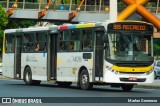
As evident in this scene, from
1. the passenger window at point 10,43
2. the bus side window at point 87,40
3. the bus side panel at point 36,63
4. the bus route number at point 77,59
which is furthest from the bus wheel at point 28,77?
the bus side window at point 87,40

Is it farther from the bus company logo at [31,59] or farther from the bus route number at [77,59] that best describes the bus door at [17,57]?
the bus route number at [77,59]

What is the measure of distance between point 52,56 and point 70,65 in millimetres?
1954

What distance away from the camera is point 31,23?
9469 centimetres

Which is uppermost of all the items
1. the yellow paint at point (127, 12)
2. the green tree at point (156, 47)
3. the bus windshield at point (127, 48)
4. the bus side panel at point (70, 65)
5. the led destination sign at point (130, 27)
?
the yellow paint at point (127, 12)

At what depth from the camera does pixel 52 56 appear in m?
34.8

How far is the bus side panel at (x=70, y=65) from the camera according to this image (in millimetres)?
31422

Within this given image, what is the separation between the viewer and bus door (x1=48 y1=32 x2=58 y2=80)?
3450cm

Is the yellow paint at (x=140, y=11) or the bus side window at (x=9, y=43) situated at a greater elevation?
the yellow paint at (x=140, y=11)

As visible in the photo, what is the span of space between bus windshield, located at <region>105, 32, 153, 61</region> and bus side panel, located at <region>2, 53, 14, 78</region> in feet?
31.5

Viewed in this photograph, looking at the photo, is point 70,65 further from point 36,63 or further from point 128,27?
point 128,27

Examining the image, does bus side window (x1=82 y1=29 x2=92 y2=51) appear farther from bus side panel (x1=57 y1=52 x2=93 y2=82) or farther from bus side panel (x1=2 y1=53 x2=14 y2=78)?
bus side panel (x1=2 y1=53 x2=14 y2=78)

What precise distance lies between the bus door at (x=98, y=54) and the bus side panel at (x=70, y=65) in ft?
1.06

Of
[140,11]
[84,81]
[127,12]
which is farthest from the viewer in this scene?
[140,11]

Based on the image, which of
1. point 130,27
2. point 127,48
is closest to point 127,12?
point 130,27
